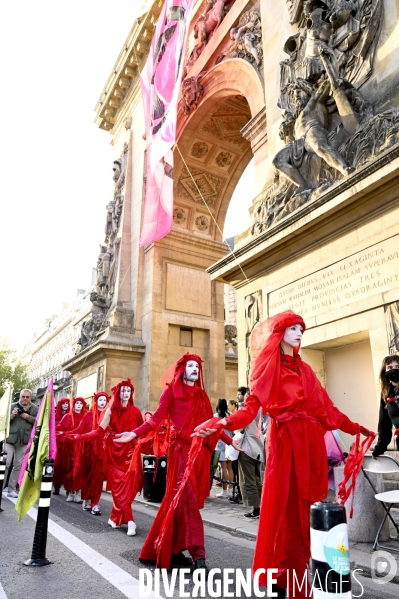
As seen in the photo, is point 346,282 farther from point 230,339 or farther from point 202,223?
point 230,339

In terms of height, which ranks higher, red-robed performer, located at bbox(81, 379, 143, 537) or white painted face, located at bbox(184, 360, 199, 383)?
white painted face, located at bbox(184, 360, 199, 383)

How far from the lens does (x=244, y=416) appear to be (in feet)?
9.69

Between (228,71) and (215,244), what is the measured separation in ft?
21.9

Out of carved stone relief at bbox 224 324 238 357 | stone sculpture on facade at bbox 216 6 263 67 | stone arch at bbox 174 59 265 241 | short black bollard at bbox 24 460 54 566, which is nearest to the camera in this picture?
short black bollard at bbox 24 460 54 566

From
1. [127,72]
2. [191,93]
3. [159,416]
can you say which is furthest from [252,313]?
[127,72]

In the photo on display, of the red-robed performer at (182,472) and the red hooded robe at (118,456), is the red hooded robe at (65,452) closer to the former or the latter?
the red hooded robe at (118,456)

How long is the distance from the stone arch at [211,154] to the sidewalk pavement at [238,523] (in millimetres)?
12012

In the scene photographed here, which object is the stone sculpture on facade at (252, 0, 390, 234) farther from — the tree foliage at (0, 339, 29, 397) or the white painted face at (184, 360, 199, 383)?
the tree foliage at (0, 339, 29, 397)

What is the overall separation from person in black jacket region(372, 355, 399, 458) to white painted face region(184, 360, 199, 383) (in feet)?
5.72

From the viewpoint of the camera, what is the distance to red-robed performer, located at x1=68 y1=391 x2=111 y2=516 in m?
7.14

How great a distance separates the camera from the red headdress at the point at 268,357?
302 cm

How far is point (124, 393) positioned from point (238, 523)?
2232mm

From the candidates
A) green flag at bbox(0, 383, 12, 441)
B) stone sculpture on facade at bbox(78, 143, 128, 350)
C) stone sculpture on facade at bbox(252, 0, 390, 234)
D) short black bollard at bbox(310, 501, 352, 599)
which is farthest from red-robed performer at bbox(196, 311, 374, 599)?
stone sculpture on facade at bbox(78, 143, 128, 350)

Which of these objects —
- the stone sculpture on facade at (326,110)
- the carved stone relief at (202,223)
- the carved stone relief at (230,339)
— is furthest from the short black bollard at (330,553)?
the carved stone relief at (230,339)
